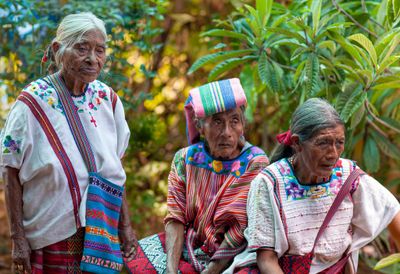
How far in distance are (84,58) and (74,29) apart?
0.13 meters

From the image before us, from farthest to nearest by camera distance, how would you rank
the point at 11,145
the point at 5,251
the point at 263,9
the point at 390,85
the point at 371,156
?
1. the point at 5,251
2. the point at 371,156
3. the point at 263,9
4. the point at 390,85
5. the point at 11,145

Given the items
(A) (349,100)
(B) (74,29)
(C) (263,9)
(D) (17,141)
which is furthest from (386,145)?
(D) (17,141)

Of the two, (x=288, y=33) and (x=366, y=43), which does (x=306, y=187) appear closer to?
(x=366, y=43)

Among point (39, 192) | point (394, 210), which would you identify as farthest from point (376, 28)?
point (39, 192)

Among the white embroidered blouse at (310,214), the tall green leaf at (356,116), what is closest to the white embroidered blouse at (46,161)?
the white embroidered blouse at (310,214)

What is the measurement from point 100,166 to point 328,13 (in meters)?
1.74

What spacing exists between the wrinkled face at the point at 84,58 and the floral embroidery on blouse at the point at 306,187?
3.04 ft

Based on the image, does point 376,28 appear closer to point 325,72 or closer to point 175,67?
point 325,72

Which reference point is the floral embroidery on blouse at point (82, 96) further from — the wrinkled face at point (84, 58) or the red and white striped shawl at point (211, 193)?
the red and white striped shawl at point (211, 193)

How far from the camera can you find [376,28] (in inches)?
156

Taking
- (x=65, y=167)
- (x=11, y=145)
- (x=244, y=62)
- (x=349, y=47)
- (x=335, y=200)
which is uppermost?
(x=349, y=47)

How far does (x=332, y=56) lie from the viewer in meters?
3.72

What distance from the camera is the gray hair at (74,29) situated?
2840 millimetres

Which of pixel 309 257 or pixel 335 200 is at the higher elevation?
pixel 335 200
